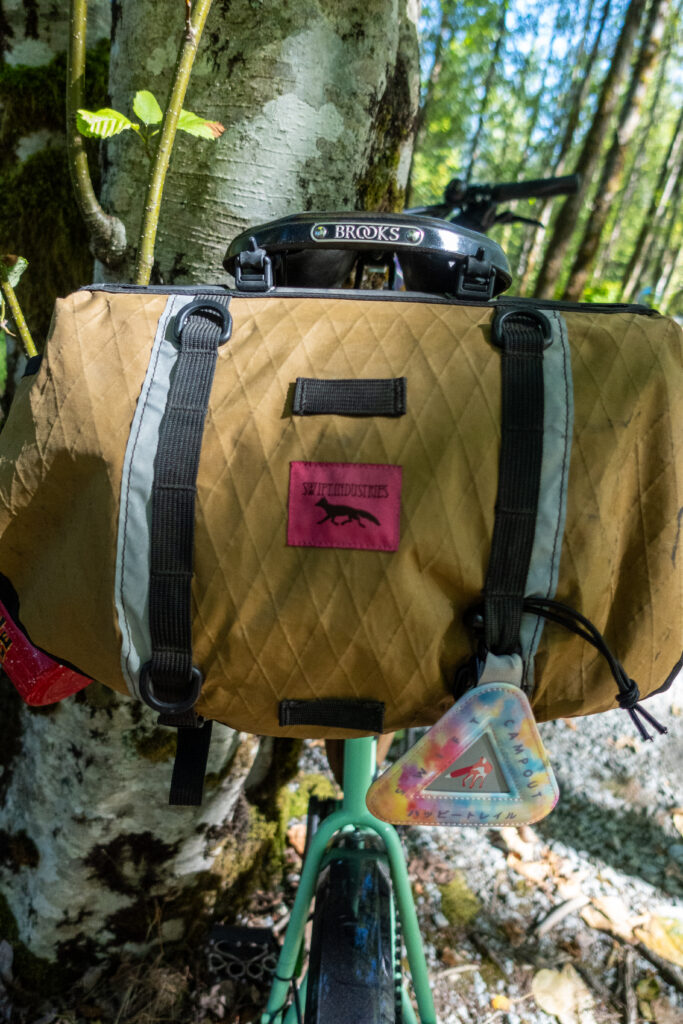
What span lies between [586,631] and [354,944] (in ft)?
2.90

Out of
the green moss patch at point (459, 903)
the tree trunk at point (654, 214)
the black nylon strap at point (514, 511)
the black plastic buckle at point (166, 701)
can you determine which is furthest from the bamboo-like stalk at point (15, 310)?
the tree trunk at point (654, 214)

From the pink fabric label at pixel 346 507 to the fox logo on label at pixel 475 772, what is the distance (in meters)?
0.33

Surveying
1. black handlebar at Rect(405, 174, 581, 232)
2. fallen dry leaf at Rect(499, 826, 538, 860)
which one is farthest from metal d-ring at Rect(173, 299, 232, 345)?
fallen dry leaf at Rect(499, 826, 538, 860)

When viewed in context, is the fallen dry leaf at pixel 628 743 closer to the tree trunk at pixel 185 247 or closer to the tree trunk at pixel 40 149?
the tree trunk at pixel 185 247

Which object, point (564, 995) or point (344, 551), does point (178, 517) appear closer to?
point (344, 551)

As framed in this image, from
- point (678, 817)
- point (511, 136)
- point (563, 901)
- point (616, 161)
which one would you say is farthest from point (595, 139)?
point (511, 136)

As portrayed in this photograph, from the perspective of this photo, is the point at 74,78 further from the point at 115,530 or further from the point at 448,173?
A: the point at 448,173

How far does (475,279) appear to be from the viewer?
1.06 meters

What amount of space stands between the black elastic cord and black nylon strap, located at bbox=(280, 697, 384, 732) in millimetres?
269

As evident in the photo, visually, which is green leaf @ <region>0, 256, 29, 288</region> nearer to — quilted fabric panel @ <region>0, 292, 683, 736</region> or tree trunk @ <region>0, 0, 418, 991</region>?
tree trunk @ <region>0, 0, 418, 991</region>

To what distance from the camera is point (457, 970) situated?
2.04 m

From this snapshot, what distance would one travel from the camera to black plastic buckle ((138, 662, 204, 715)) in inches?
36.4

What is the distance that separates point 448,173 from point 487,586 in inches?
843

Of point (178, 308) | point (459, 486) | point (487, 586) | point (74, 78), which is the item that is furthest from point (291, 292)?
point (74, 78)
